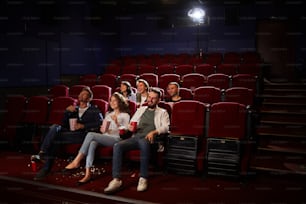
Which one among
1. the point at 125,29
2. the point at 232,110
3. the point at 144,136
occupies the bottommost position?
the point at 144,136

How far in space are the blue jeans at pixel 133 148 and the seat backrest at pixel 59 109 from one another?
3.48ft

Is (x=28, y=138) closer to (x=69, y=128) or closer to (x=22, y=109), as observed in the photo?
(x=22, y=109)

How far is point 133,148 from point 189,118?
532 mm

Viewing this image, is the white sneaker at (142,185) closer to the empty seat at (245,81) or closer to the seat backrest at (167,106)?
the seat backrest at (167,106)

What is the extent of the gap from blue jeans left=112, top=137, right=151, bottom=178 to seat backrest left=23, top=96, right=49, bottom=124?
1298mm

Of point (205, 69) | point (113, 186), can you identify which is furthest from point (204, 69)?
point (113, 186)

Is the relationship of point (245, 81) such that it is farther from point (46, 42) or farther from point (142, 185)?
point (46, 42)

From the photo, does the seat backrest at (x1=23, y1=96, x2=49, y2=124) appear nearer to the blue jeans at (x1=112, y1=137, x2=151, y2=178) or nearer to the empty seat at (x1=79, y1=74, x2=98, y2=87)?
the empty seat at (x1=79, y1=74, x2=98, y2=87)

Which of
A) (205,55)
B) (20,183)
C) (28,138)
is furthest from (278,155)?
(205,55)

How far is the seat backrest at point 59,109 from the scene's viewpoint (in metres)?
3.34

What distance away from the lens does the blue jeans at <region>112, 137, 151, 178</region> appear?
7.82ft

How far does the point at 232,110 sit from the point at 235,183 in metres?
0.56

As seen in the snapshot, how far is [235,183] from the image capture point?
8.23ft

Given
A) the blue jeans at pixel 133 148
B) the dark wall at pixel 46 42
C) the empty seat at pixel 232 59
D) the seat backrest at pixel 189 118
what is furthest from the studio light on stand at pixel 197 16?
the blue jeans at pixel 133 148
